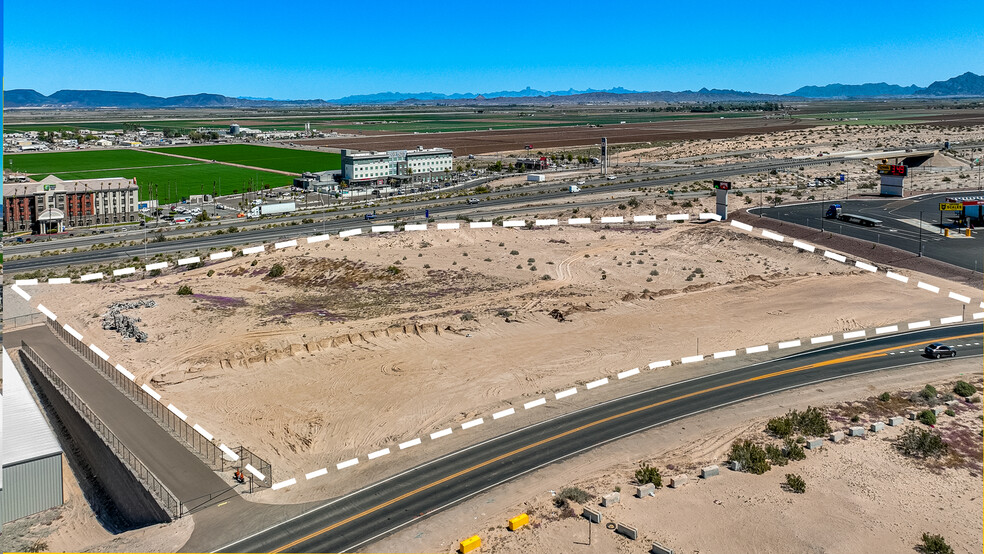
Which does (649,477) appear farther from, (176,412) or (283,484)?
(176,412)

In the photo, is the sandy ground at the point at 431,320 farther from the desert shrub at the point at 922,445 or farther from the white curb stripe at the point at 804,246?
the desert shrub at the point at 922,445

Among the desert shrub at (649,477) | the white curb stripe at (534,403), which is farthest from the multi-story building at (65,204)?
the desert shrub at (649,477)

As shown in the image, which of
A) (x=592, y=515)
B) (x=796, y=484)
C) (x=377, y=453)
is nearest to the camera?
(x=592, y=515)

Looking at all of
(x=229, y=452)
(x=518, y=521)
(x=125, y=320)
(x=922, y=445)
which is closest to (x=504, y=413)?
(x=518, y=521)

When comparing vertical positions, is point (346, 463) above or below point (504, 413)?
below

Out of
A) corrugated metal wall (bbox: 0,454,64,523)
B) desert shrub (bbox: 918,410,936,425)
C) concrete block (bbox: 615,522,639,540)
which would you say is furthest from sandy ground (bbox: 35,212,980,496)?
desert shrub (bbox: 918,410,936,425)
